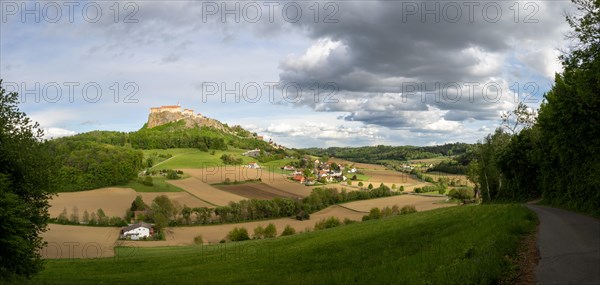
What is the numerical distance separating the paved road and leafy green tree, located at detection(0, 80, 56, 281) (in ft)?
77.0

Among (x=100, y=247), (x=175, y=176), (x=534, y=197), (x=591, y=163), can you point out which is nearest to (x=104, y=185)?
(x=175, y=176)

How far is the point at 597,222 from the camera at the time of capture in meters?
21.3

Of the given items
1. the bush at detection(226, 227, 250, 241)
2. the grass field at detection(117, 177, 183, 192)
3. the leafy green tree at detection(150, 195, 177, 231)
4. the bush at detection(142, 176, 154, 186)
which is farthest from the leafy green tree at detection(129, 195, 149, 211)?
the bush at detection(226, 227, 250, 241)

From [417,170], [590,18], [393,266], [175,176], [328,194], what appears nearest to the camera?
[393,266]

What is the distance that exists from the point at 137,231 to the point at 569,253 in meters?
71.0

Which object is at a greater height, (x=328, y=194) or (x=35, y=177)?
(x=35, y=177)

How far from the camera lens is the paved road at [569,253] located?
37.6 ft

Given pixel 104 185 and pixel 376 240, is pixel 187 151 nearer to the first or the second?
pixel 104 185

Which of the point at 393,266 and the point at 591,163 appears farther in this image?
the point at 591,163

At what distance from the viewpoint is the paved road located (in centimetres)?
1145

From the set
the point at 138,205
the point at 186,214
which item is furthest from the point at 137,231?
the point at 138,205

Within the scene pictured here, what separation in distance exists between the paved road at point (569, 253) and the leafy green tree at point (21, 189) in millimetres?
23485

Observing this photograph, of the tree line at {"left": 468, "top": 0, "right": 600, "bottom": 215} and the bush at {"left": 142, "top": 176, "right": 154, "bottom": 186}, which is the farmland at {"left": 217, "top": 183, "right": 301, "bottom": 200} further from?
the tree line at {"left": 468, "top": 0, "right": 600, "bottom": 215}

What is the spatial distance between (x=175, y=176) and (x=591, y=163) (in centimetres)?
11288
